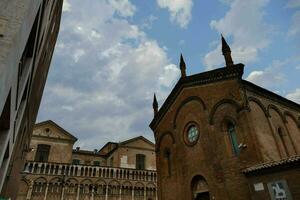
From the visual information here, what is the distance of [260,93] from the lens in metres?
15.4

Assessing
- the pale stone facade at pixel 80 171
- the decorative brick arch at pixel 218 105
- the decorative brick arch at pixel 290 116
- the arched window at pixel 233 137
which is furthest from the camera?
the pale stone facade at pixel 80 171

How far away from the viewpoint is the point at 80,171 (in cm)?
2742

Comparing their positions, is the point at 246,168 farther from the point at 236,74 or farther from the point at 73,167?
the point at 73,167

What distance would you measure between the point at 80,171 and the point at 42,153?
530cm

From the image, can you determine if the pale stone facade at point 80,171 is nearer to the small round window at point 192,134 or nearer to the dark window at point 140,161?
the dark window at point 140,161

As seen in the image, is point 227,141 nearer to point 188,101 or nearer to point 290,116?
point 188,101

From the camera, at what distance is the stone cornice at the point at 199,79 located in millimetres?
14716

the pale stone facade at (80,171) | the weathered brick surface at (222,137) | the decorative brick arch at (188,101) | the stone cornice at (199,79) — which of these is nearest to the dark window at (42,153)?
the pale stone facade at (80,171)

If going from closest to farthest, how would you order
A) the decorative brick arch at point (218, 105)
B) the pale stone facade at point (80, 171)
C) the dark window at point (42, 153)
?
1. the decorative brick arch at point (218, 105)
2. the pale stone facade at point (80, 171)
3. the dark window at point (42, 153)

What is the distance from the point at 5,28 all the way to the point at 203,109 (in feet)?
45.3

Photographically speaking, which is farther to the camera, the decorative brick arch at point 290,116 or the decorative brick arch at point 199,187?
the decorative brick arch at point 290,116

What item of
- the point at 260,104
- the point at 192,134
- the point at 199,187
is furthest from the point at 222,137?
the point at 199,187

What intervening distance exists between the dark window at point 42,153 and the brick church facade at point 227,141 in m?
16.0

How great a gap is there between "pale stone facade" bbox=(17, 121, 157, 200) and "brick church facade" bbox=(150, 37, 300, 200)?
11454mm
